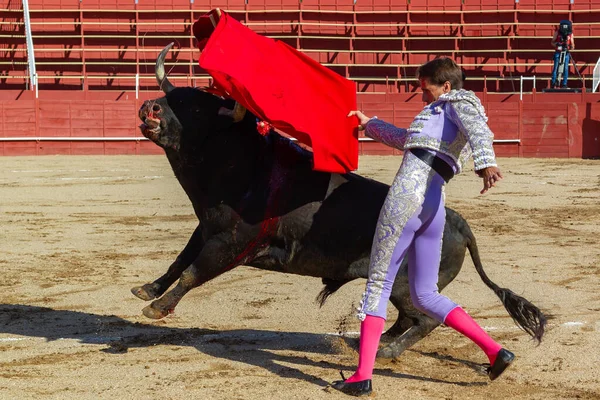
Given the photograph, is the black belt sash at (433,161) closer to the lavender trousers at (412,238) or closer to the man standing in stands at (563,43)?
the lavender trousers at (412,238)

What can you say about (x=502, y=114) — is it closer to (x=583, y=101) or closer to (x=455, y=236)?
(x=583, y=101)

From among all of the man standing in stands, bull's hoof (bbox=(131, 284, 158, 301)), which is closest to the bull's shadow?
bull's hoof (bbox=(131, 284, 158, 301))

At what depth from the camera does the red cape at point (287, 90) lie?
397 centimetres

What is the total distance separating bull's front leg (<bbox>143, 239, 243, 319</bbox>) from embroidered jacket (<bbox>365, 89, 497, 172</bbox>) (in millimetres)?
893

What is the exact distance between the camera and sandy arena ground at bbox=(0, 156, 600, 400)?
12.4 ft

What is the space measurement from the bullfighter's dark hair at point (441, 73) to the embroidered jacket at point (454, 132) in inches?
1.9

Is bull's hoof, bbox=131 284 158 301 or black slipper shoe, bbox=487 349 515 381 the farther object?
bull's hoof, bbox=131 284 158 301

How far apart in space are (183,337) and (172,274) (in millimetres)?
400

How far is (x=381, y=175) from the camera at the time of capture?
44.8 feet

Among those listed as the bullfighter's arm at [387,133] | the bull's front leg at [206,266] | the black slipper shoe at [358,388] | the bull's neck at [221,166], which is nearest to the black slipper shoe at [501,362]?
the black slipper shoe at [358,388]

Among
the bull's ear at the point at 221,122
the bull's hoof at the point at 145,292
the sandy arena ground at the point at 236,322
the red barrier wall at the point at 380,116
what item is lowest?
the red barrier wall at the point at 380,116

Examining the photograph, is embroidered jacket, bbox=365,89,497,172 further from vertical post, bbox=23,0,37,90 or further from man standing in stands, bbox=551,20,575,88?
vertical post, bbox=23,0,37,90

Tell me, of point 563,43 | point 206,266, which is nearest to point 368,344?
point 206,266

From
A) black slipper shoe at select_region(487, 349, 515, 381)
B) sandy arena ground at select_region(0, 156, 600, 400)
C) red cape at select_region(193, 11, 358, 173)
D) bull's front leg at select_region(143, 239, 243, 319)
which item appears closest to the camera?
black slipper shoe at select_region(487, 349, 515, 381)
